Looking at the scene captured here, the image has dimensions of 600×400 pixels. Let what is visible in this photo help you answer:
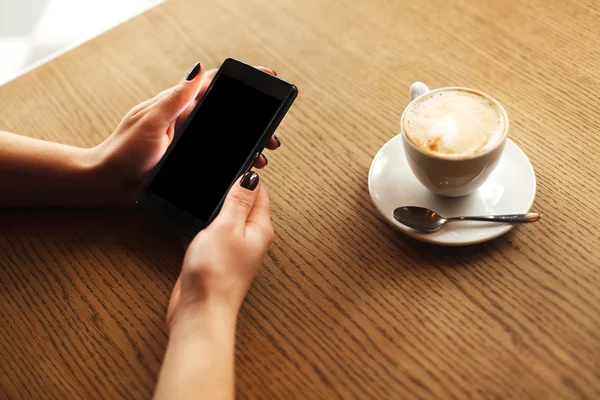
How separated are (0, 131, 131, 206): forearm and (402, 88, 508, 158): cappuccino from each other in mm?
404

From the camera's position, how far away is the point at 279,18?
94 cm

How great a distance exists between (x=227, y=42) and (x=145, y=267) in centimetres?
46

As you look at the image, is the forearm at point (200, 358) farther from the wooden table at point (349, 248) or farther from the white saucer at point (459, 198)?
the white saucer at point (459, 198)

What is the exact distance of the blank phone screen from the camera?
64cm

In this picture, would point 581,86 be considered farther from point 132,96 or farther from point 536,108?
point 132,96

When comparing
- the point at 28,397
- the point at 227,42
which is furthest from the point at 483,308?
the point at 227,42

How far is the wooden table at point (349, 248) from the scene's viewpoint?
0.53 metres

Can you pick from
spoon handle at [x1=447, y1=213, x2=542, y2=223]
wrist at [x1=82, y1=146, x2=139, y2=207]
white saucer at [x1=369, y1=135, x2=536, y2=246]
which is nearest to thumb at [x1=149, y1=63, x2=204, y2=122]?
wrist at [x1=82, y1=146, x2=139, y2=207]

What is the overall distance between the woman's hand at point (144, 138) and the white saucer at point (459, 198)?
16 centimetres

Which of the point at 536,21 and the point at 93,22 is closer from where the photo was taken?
the point at 536,21

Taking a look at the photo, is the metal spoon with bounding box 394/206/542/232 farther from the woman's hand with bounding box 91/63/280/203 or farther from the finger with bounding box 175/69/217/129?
the finger with bounding box 175/69/217/129

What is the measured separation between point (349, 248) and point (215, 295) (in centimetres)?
17

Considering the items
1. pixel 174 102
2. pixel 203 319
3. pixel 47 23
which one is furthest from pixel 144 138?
pixel 47 23

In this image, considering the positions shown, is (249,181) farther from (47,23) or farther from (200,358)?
(47,23)
